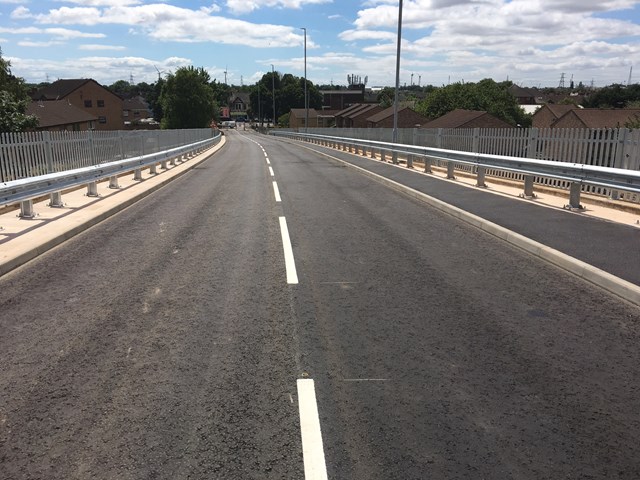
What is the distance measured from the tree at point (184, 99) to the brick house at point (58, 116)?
683 inches

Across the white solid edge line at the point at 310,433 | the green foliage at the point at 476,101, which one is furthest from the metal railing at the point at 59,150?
the green foliage at the point at 476,101

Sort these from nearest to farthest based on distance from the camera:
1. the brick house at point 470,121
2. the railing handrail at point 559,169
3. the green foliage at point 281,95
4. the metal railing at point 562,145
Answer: the railing handrail at point 559,169, the metal railing at point 562,145, the brick house at point 470,121, the green foliage at point 281,95

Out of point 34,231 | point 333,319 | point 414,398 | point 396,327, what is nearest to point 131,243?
point 34,231

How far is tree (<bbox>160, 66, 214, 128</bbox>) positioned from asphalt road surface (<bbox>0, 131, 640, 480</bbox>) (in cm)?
8879

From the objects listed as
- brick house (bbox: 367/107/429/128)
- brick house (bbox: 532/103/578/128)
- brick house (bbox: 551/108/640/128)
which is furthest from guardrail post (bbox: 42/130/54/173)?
brick house (bbox: 532/103/578/128)

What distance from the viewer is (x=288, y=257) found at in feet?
25.4

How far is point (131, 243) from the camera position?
343 inches

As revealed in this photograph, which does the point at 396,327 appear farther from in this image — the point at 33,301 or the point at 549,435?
the point at 33,301

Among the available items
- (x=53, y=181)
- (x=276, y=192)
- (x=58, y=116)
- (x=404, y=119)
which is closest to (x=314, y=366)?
(x=53, y=181)

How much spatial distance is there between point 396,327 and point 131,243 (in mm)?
5285

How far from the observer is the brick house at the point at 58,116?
60312 mm

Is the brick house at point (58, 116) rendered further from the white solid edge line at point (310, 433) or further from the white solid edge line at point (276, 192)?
the white solid edge line at point (310, 433)

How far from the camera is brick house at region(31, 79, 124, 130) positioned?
9588cm

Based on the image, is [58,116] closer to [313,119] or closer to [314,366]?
[314,366]
